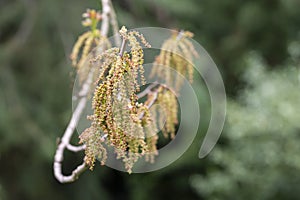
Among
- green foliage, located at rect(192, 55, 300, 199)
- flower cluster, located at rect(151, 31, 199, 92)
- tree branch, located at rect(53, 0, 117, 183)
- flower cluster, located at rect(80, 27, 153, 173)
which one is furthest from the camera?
green foliage, located at rect(192, 55, 300, 199)

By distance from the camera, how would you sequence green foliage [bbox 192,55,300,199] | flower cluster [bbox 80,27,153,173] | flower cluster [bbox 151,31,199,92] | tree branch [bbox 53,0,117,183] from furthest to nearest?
green foliage [bbox 192,55,300,199] < flower cluster [bbox 151,31,199,92] < tree branch [bbox 53,0,117,183] < flower cluster [bbox 80,27,153,173]

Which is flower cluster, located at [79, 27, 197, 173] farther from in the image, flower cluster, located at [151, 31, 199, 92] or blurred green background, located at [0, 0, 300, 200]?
blurred green background, located at [0, 0, 300, 200]

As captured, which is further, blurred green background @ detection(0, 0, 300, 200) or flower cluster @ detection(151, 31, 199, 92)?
blurred green background @ detection(0, 0, 300, 200)

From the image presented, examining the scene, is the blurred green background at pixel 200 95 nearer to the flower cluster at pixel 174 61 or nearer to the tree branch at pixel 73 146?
the tree branch at pixel 73 146

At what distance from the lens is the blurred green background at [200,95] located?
4.25m

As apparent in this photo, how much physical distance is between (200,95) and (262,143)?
62 cm

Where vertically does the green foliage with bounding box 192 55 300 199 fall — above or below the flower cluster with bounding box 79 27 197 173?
above

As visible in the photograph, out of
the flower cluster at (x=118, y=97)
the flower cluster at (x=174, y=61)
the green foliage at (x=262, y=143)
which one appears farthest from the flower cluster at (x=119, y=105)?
the green foliage at (x=262, y=143)

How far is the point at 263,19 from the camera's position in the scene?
18.2 ft

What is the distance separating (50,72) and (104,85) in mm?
3796

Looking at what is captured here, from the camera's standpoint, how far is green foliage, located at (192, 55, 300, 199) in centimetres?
422

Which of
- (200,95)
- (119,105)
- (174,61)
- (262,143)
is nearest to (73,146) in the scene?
(174,61)

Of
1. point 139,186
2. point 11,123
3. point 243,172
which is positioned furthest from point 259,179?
point 11,123

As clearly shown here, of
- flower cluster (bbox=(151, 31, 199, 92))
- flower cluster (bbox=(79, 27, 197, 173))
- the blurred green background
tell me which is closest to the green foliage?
the blurred green background
